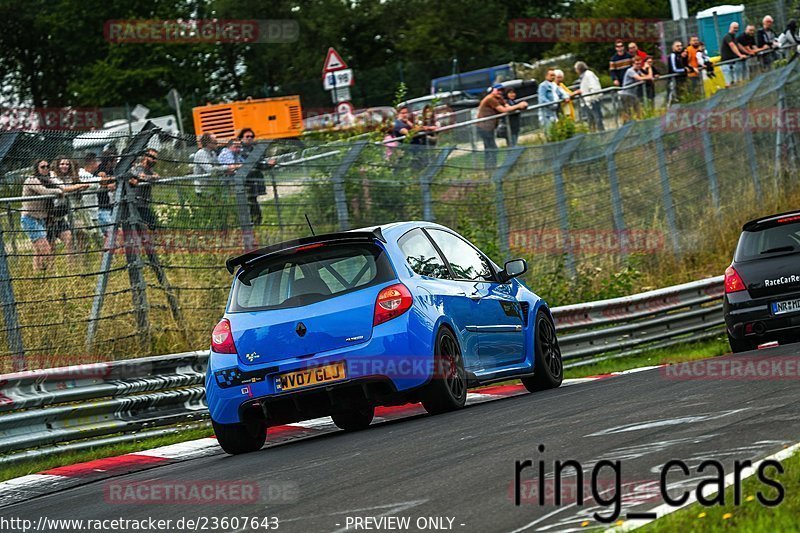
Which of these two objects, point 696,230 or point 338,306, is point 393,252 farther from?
point 696,230

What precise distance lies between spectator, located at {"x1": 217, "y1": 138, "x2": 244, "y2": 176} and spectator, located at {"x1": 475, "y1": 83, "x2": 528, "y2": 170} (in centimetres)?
525

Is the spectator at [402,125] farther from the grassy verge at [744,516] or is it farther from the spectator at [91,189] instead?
the grassy verge at [744,516]

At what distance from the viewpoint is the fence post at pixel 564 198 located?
2100 centimetres

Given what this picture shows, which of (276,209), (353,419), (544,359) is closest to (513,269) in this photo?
(544,359)

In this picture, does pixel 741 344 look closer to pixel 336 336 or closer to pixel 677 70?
pixel 336 336

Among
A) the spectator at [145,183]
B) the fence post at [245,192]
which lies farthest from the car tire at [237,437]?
the fence post at [245,192]

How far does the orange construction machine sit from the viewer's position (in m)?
45.2

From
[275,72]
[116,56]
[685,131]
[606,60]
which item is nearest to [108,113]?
[116,56]

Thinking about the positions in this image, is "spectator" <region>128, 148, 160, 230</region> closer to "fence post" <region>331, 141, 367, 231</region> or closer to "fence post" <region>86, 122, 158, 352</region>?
"fence post" <region>86, 122, 158, 352</region>

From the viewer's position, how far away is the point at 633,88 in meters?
26.5

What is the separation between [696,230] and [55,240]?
13796 millimetres

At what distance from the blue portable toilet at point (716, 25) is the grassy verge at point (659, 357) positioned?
19985mm

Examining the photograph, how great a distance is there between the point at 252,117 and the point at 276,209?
101 feet

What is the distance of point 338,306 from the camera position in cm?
1045
